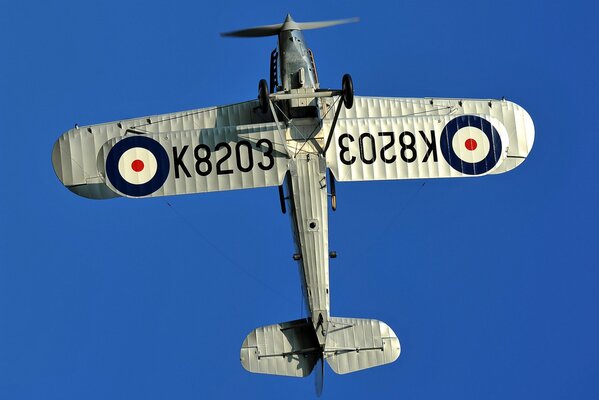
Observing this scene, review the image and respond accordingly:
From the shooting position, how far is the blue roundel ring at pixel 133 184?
29469mm

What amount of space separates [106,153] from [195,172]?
1.99 metres

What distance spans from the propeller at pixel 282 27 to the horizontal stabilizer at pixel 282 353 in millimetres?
7864

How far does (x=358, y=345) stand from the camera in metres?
30.8

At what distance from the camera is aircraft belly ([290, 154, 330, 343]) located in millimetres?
30047

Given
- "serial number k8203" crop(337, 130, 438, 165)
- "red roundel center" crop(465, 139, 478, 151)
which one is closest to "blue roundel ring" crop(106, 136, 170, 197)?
"serial number k8203" crop(337, 130, 438, 165)

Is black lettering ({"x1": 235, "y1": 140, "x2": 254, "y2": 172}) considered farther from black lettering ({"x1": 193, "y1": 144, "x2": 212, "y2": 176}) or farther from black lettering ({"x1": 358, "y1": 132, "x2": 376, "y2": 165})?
black lettering ({"x1": 358, "y1": 132, "x2": 376, "y2": 165})

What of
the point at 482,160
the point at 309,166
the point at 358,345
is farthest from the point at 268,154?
the point at 358,345

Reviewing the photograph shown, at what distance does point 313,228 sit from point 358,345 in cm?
297

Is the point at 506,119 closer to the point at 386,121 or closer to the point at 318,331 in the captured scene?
the point at 386,121

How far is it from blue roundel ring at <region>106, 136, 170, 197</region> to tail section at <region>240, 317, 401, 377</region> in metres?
4.31

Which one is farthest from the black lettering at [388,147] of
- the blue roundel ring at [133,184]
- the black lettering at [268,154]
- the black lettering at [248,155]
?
the blue roundel ring at [133,184]

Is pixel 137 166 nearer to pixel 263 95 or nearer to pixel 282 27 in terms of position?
pixel 263 95

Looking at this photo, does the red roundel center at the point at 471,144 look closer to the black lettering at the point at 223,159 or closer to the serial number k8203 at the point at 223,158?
the serial number k8203 at the point at 223,158

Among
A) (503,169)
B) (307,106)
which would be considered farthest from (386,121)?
(503,169)
